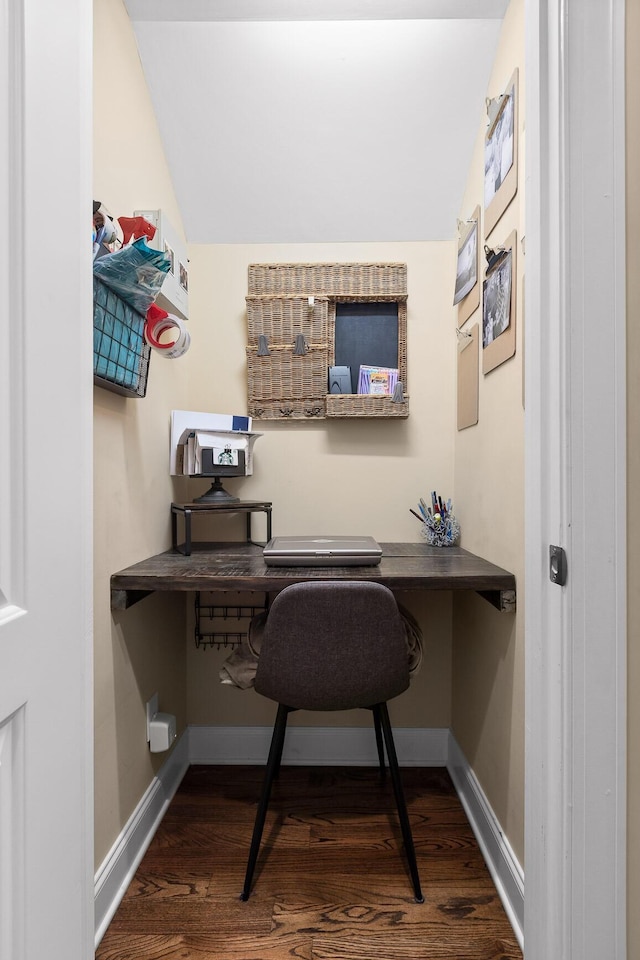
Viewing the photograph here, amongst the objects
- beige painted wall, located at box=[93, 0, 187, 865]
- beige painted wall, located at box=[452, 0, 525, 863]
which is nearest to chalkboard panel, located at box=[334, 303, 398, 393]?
beige painted wall, located at box=[452, 0, 525, 863]

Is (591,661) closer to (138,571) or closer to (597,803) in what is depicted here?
(597,803)

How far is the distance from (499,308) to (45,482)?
4.20 ft

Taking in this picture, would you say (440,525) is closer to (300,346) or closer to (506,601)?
(506,601)

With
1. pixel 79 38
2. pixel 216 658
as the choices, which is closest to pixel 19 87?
pixel 79 38

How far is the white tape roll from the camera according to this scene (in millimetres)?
1512

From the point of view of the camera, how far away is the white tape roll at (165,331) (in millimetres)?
1512

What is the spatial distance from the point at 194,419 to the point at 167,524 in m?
0.39

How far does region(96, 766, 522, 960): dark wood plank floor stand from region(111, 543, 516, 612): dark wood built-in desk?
761 millimetres

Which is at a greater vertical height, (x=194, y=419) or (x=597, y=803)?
(x=194, y=419)

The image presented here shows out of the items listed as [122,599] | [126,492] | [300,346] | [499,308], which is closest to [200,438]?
[126,492]

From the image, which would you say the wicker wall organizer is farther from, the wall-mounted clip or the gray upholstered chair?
the gray upholstered chair

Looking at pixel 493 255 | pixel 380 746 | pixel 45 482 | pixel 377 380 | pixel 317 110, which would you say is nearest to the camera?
pixel 45 482

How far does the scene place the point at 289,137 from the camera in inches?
73.0

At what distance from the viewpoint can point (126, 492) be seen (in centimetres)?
154
